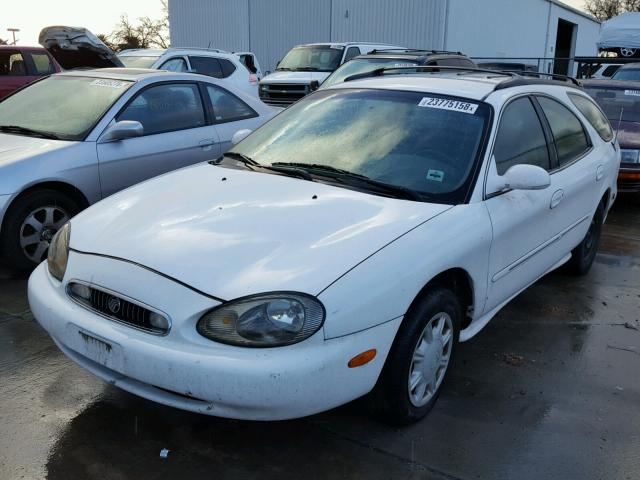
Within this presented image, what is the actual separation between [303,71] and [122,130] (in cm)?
1088

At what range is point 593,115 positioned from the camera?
17.1ft

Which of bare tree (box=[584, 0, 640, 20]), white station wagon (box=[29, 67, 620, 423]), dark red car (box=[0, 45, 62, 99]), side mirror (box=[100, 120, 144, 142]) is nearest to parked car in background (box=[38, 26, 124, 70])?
dark red car (box=[0, 45, 62, 99])

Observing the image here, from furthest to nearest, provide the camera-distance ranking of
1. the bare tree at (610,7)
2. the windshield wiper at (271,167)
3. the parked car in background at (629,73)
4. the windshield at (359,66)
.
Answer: the bare tree at (610,7)
the parked car in background at (629,73)
the windshield at (359,66)
the windshield wiper at (271,167)

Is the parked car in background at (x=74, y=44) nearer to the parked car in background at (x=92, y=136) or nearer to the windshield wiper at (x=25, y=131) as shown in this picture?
the parked car in background at (x=92, y=136)

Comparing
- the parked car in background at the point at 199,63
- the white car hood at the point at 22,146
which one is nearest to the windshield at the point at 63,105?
the white car hood at the point at 22,146

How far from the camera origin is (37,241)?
16.4 feet

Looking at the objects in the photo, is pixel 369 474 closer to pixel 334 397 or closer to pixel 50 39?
pixel 334 397

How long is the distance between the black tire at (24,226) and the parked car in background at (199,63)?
8.06 meters

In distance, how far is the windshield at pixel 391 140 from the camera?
3424 millimetres

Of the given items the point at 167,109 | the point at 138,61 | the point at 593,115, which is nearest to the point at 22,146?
the point at 167,109

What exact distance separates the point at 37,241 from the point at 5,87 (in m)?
6.84

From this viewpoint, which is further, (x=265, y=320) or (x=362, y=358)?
(x=362, y=358)

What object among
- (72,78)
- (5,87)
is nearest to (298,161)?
(72,78)

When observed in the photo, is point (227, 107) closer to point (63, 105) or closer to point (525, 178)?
point (63, 105)
